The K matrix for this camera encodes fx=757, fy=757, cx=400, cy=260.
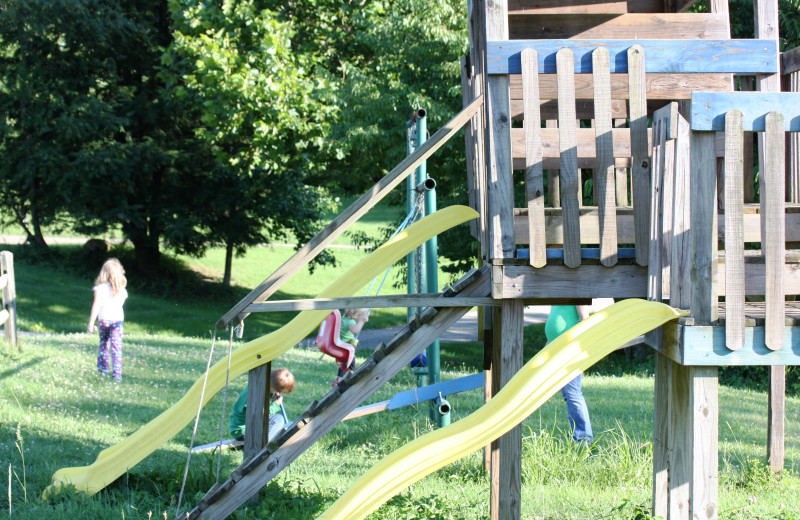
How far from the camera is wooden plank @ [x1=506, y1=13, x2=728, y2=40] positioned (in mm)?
5176

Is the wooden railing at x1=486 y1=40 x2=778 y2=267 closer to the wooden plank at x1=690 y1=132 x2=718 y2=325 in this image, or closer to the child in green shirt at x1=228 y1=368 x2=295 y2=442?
the wooden plank at x1=690 y1=132 x2=718 y2=325

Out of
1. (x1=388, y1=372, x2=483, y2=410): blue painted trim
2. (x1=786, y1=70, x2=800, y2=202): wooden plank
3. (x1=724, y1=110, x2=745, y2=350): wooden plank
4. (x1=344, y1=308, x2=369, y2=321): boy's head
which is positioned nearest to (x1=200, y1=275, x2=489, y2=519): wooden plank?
(x1=724, y1=110, x2=745, y2=350): wooden plank

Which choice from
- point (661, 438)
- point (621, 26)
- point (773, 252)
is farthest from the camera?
point (621, 26)

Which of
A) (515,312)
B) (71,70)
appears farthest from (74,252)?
(515,312)

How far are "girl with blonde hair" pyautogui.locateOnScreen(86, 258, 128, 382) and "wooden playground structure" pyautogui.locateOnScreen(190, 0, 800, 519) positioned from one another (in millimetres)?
4819

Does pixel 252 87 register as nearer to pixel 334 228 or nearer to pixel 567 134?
pixel 334 228

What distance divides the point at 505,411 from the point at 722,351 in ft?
3.16

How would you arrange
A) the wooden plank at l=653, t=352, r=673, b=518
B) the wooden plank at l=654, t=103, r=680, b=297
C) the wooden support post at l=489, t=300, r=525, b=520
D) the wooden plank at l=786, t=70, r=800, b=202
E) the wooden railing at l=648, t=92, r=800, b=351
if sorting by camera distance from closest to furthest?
1. the wooden railing at l=648, t=92, r=800, b=351
2. the wooden plank at l=654, t=103, r=680, b=297
3. the wooden plank at l=653, t=352, r=673, b=518
4. the wooden support post at l=489, t=300, r=525, b=520
5. the wooden plank at l=786, t=70, r=800, b=202

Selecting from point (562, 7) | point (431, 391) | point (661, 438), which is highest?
point (562, 7)

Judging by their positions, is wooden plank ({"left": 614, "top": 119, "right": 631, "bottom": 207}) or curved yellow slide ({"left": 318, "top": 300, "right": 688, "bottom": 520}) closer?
curved yellow slide ({"left": 318, "top": 300, "right": 688, "bottom": 520})

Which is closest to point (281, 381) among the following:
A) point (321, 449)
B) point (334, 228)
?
point (321, 449)

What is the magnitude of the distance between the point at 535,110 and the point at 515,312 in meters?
1.04

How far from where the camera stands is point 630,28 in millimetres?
5746

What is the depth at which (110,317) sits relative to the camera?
8789 millimetres
